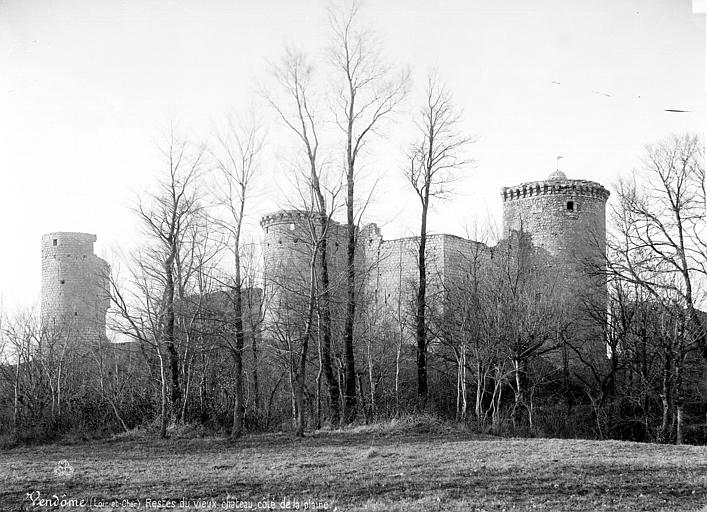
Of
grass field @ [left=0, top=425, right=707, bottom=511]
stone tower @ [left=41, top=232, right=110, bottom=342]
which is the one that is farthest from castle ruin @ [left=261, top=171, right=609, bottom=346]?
grass field @ [left=0, top=425, right=707, bottom=511]

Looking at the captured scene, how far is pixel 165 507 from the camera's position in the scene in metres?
8.14

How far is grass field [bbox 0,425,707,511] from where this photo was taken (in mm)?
8398

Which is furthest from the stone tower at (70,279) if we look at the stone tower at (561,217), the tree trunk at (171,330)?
the stone tower at (561,217)

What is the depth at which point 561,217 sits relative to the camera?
32094 mm

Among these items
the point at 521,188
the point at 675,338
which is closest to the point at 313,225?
the point at 675,338

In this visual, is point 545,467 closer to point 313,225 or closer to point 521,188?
point 313,225

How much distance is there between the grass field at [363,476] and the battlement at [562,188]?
19535 millimetres

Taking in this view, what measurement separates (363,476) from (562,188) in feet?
80.4

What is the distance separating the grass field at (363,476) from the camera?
8.40 meters

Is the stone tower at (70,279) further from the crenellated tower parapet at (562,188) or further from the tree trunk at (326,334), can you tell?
the tree trunk at (326,334)

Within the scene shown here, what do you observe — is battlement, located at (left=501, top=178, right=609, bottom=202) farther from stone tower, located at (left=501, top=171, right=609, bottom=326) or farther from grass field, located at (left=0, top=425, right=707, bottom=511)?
grass field, located at (left=0, top=425, right=707, bottom=511)

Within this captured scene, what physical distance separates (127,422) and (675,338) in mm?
15224

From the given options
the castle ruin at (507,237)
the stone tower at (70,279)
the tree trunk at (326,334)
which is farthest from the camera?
the stone tower at (70,279)

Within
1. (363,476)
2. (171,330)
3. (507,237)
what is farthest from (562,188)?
(363,476)
